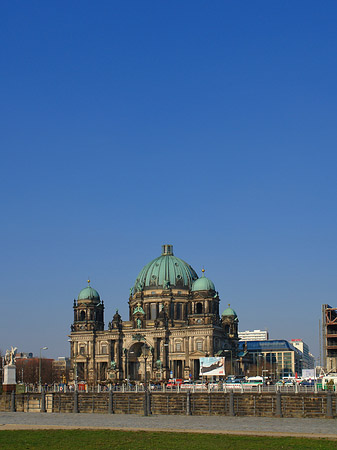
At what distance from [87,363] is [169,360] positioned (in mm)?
21703

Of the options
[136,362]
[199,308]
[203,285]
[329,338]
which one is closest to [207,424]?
[329,338]

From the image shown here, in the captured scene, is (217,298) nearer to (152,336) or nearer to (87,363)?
(152,336)

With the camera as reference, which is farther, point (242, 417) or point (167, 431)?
point (242, 417)

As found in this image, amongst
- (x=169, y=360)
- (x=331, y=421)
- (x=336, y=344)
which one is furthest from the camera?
(x=169, y=360)

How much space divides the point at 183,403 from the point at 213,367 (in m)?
45.4

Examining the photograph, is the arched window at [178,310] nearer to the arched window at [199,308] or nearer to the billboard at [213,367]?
the arched window at [199,308]

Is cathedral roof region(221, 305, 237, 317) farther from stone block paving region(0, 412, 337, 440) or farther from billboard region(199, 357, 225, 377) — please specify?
stone block paving region(0, 412, 337, 440)

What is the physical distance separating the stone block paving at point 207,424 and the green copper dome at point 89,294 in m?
115

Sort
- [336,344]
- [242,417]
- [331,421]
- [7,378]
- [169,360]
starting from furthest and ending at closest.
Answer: [169,360] → [336,344] → [7,378] → [242,417] → [331,421]

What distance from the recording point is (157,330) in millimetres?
161625

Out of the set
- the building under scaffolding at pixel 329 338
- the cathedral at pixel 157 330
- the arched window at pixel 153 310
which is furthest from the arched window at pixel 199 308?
the building under scaffolding at pixel 329 338

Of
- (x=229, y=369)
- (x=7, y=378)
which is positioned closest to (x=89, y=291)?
(x=229, y=369)

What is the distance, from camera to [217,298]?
164 m

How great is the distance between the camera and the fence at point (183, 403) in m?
59.5
